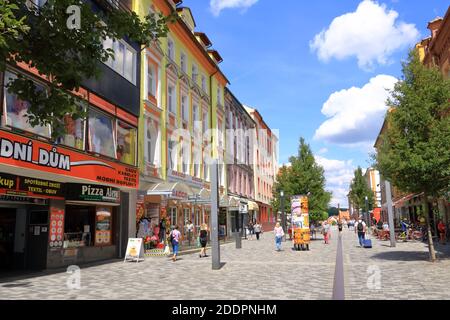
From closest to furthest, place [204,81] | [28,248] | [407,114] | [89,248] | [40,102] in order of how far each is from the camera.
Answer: [40,102], [28,248], [407,114], [89,248], [204,81]

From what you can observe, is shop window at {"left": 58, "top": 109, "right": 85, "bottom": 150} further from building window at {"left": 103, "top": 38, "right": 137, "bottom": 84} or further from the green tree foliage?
the green tree foliage

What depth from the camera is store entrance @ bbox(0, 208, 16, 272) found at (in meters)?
15.4

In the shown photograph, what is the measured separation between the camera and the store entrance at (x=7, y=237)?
606 inches

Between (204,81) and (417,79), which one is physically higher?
(204,81)

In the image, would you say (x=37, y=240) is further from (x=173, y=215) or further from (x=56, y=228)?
(x=173, y=215)

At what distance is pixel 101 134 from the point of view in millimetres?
18859

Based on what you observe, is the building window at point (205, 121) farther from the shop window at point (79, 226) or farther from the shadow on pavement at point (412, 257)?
the shadow on pavement at point (412, 257)

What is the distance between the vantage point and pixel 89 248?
1812cm

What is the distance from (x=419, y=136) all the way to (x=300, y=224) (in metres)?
10.2

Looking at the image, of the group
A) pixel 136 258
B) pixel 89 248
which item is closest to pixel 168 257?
pixel 136 258

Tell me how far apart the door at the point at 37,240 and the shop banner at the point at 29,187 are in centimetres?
84

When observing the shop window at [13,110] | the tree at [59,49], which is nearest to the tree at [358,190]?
the shop window at [13,110]
